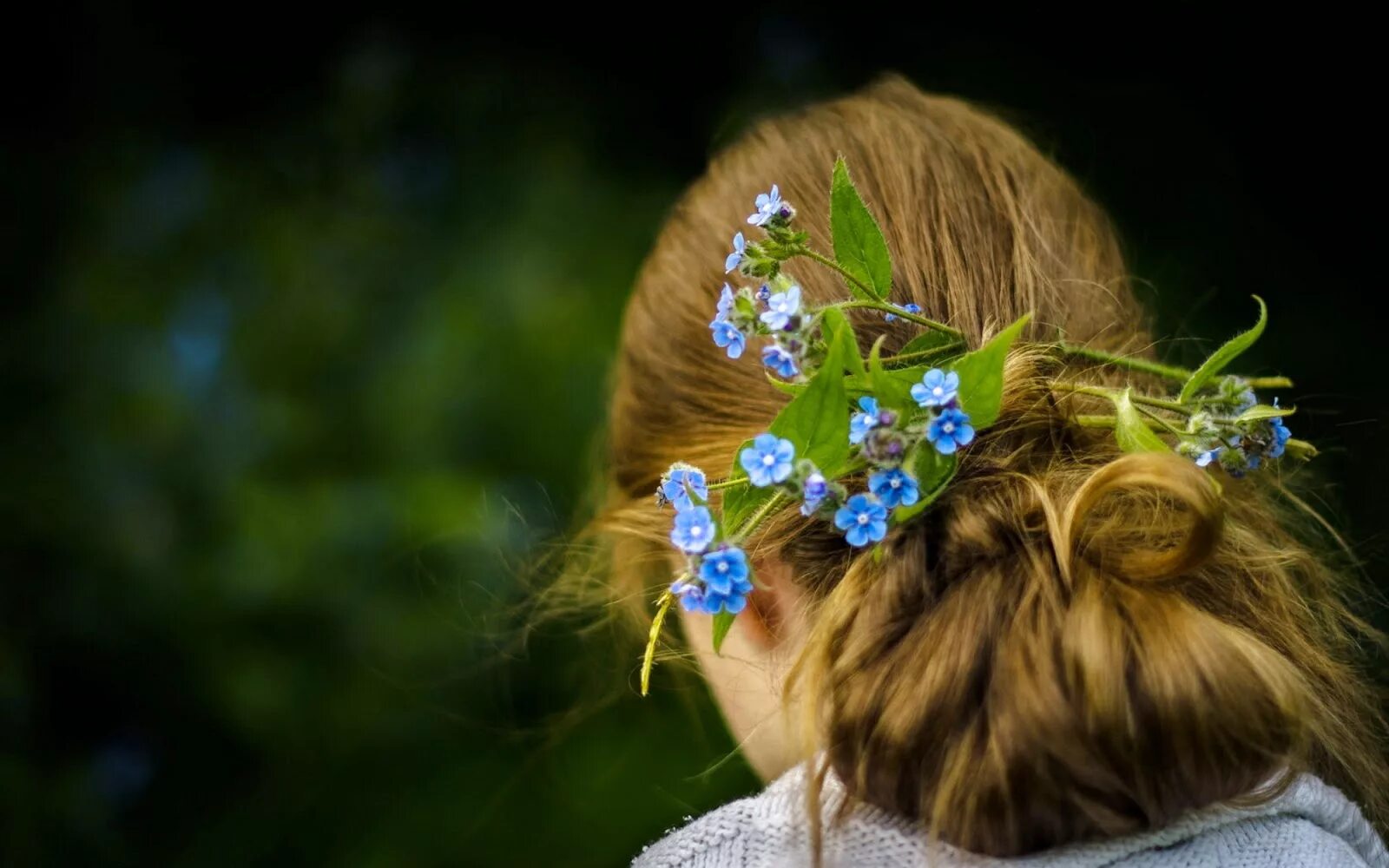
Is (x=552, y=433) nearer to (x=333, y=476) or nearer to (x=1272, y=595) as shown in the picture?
(x=333, y=476)

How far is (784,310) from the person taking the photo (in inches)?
29.4

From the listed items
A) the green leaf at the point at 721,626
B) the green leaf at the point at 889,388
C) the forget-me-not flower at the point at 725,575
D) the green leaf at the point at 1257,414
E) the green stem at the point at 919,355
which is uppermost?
the green leaf at the point at 889,388

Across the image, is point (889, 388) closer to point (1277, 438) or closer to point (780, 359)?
point (780, 359)

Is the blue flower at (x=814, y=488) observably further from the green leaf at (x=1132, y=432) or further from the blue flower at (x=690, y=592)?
the green leaf at (x=1132, y=432)

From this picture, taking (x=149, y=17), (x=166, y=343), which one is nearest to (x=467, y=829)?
(x=166, y=343)

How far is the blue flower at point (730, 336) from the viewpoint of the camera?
797 millimetres

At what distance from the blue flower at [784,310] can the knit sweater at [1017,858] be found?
14.4 inches

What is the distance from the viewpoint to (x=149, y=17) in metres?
1.79

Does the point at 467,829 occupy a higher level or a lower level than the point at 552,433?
lower

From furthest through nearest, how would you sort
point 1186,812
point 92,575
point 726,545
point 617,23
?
1. point 617,23
2. point 92,575
3. point 1186,812
4. point 726,545

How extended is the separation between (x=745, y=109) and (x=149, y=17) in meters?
0.93

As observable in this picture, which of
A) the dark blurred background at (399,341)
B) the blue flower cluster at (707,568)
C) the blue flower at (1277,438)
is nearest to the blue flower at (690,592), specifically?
the blue flower cluster at (707,568)

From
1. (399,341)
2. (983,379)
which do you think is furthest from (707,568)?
(399,341)

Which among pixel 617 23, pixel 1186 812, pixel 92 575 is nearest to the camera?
pixel 1186 812
